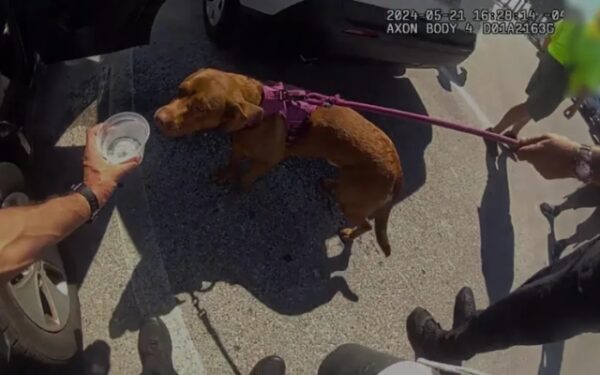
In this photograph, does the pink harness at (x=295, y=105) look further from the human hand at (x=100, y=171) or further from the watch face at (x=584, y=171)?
the human hand at (x=100, y=171)

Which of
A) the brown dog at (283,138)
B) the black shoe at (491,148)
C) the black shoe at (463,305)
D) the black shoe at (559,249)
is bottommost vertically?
the black shoe at (559,249)

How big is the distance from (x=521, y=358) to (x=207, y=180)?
2.48 metres

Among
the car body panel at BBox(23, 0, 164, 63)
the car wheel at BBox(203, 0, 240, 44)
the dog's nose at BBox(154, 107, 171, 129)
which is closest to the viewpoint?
the dog's nose at BBox(154, 107, 171, 129)

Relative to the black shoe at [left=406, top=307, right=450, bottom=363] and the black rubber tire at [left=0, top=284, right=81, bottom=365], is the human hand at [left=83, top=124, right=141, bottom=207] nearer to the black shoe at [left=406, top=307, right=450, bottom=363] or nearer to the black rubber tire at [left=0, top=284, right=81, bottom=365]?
the black rubber tire at [left=0, top=284, right=81, bottom=365]

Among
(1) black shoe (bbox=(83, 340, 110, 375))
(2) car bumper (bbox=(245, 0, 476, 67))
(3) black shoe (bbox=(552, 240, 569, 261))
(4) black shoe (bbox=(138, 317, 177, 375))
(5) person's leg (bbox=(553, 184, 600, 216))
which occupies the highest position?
(2) car bumper (bbox=(245, 0, 476, 67))

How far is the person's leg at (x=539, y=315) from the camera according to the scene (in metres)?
2.88

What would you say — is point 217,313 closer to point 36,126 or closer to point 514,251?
point 36,126

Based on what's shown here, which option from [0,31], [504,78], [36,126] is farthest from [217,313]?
[504,78]

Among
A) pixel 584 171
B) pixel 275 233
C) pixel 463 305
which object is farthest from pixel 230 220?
pixel 584 171

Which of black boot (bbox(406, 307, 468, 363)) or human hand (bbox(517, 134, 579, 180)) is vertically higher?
human hand (bbox(517, 134, 579, 180))

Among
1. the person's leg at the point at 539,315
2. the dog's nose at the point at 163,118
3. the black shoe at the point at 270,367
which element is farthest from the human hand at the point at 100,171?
the person's leg at the point at 539,315

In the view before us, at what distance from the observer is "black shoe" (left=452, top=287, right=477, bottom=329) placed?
4.07 metres

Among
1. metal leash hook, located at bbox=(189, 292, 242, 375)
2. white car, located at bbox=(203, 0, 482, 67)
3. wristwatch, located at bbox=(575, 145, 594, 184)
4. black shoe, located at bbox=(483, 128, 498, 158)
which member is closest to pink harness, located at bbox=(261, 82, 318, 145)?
white car, located at bbox=(203, 0, 482, 67)

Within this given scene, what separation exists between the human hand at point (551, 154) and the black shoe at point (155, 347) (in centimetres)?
204
